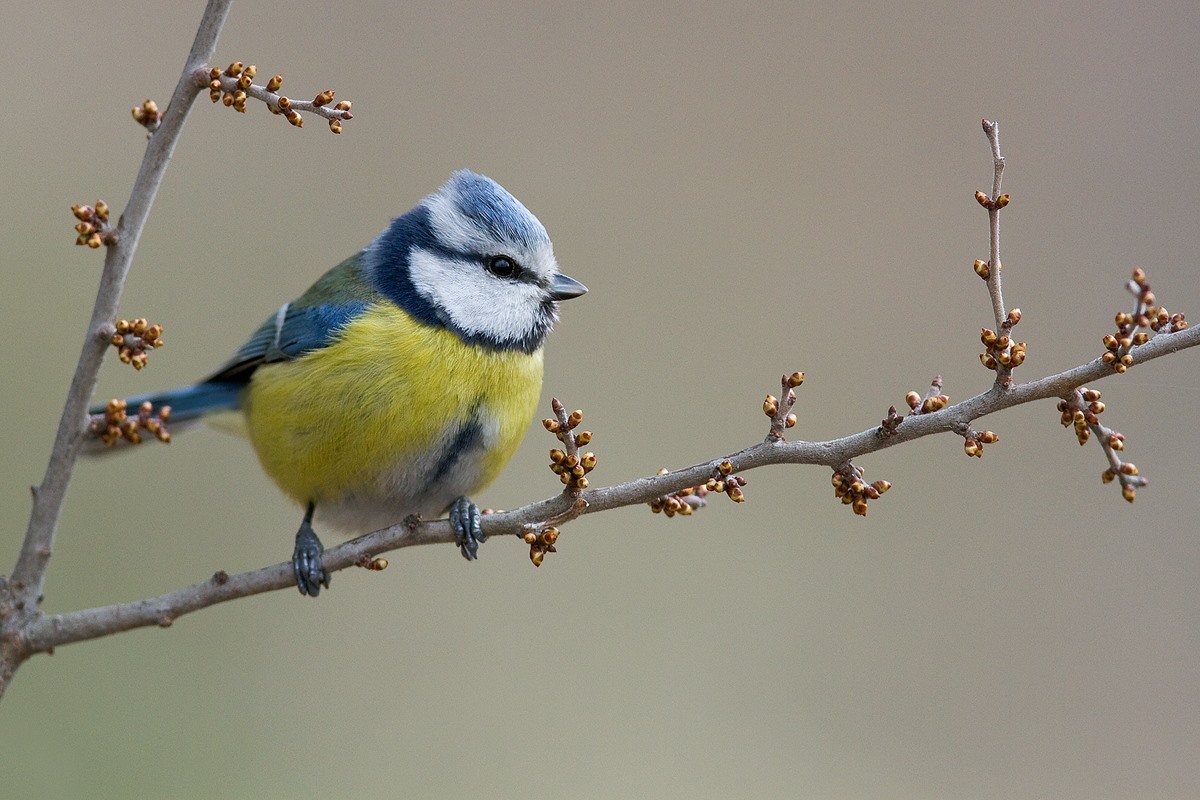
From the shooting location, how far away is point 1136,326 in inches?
68.6

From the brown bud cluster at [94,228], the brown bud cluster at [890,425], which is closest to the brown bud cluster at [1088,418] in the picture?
the brown bud cluster at [890,425]

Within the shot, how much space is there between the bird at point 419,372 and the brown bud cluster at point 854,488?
2.79ft

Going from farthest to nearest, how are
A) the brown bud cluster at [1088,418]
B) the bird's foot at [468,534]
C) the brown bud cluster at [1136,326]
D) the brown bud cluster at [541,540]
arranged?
the bird's foot at [468,534]
the brown bud cluster at [541,540]
the brown bud cluster at [1088,418]
the brown bud cluster at [1136,326]

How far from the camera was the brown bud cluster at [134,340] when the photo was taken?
Result: 173 cm

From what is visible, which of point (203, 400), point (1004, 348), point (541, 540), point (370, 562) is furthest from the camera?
point (203, 400)

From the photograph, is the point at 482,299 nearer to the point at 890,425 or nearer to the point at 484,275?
the point at 484,275

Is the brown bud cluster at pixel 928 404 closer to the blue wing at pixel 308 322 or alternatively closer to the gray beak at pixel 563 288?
the gray beak at pixel 563 288

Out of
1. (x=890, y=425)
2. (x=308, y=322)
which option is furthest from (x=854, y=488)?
(x=308, y=322)

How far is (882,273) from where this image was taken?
4633mm

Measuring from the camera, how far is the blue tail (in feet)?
9.71

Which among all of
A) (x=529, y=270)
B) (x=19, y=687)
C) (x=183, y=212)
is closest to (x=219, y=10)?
(x=529, y=270)

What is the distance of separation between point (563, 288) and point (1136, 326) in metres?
1.23

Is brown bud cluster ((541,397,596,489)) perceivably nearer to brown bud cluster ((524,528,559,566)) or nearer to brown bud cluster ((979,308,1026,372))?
brown bud cluster ((524,528,559,566))

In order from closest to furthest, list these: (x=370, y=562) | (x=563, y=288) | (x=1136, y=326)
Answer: (x=1136, y=326)
(x=370, y=562)
(x=563, y=288)
